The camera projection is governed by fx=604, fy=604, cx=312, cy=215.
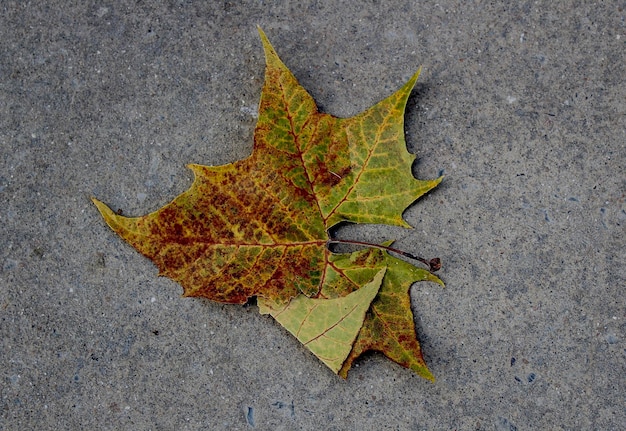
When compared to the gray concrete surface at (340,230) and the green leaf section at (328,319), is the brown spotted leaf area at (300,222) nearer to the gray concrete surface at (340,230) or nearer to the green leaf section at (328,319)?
the green leaf section at (328,319)

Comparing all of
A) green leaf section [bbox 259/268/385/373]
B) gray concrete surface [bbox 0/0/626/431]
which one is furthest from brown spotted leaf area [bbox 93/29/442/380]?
gray concrete surface [bbox 0/0/626/431]

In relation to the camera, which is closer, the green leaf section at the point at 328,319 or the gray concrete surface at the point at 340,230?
the green leaf section at the point at 328,319

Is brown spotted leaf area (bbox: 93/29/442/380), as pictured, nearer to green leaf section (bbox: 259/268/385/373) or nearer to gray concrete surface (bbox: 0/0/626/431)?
green leaf section (bbox: 259/268/385/373)

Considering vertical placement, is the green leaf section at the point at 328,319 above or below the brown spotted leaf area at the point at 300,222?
below

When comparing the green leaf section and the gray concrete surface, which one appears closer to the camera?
the green leaf section

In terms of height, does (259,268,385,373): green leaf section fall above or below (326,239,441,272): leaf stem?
below

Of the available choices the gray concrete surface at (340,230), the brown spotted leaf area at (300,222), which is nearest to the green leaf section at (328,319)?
the brown spotted leaf area at (300,222)
